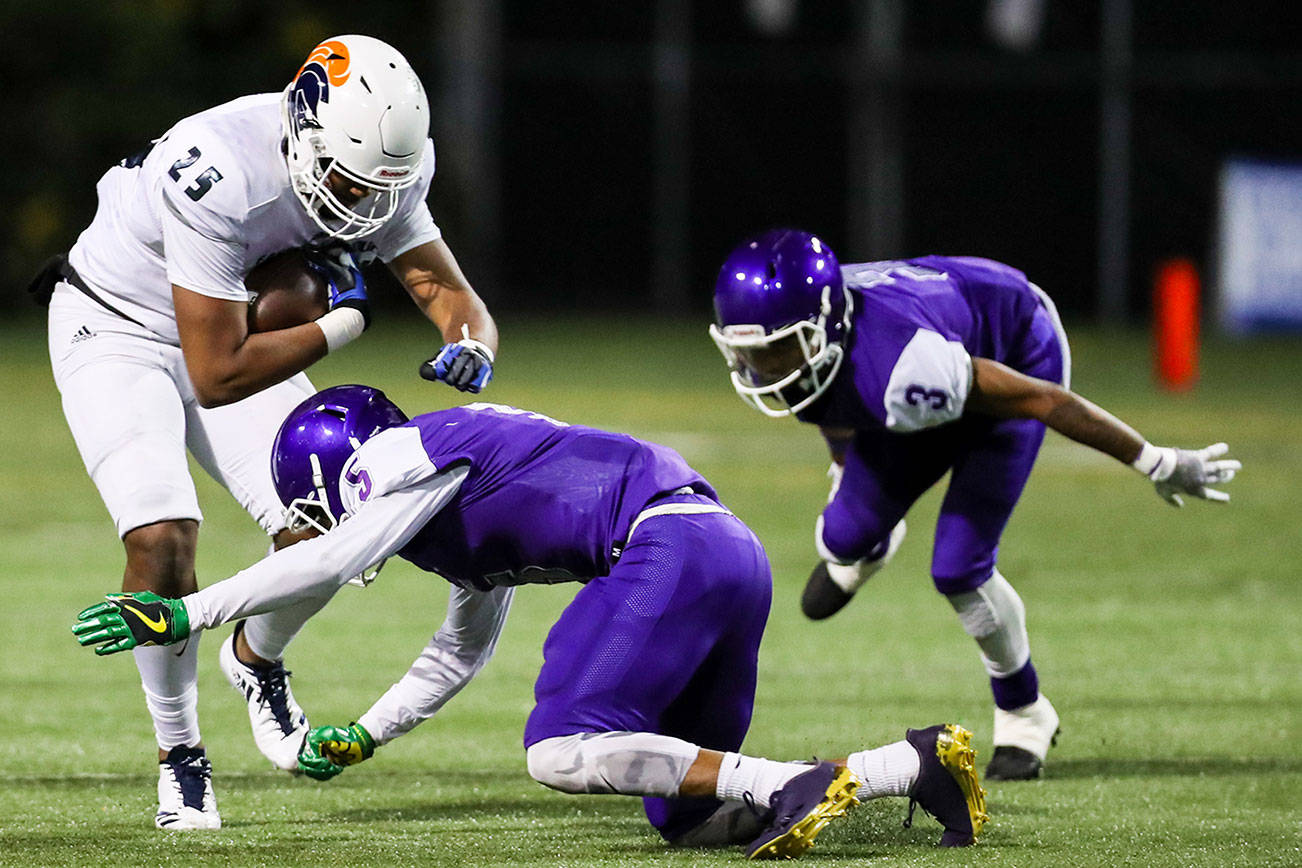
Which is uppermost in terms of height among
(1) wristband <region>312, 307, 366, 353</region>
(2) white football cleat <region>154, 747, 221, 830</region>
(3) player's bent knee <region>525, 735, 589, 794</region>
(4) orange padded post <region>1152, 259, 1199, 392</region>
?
(1) wristband <region>312, 307, 366, 353</region>

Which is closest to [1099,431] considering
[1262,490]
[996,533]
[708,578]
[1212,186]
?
[996,533]

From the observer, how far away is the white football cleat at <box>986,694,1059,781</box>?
5.01 m

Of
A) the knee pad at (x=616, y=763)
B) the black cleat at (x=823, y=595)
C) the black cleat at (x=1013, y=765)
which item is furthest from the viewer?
the black cleat at (x=823, y=595)

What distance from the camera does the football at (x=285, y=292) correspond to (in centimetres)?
459

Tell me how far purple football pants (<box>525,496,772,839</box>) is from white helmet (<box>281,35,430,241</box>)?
43.2 inches

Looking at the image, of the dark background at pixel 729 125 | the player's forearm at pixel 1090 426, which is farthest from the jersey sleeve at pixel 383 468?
the dark background at pixel 729 125

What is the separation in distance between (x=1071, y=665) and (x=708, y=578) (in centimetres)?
283

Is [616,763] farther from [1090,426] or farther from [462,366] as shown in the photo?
[1090,426]

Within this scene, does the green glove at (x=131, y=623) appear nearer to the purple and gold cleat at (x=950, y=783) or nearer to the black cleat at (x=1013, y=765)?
the purple and gold cleat at (x=950, y=783)

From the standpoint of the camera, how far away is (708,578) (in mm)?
3973

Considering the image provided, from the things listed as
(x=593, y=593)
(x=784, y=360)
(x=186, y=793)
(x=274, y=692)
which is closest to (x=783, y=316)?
(x=784, y=360)

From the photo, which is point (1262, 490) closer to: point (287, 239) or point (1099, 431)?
point (1099, 431)

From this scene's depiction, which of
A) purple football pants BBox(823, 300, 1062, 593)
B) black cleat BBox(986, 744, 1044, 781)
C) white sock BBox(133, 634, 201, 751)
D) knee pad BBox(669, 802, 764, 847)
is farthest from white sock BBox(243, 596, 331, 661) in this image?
black cleat BBox(986, 744, 1044, 781)

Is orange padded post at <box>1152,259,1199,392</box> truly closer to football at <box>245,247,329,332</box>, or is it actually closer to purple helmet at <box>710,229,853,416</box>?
purple helmet at <box>710,229,853,416</box>
